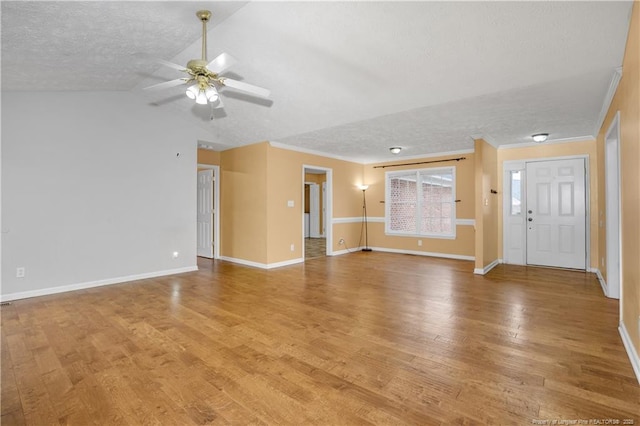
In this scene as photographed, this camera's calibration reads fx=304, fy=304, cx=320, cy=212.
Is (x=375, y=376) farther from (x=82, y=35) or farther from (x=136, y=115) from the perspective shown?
(x=136, y=115)

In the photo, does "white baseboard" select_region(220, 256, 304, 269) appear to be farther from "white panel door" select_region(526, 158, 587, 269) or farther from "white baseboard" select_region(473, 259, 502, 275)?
"white panel door" select_region(526, 158, 587, 269)

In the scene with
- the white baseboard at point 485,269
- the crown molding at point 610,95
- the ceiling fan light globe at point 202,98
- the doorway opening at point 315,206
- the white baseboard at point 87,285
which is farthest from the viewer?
the doorway opening at point 315,206

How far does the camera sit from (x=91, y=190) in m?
4.49

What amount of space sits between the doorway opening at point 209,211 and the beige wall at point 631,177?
6.44 m

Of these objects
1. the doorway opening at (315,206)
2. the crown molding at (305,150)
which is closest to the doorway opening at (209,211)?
the crown molding at (305,150)

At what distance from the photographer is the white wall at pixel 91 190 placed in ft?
12.9

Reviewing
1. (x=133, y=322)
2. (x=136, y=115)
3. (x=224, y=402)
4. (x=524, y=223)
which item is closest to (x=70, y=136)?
(x=136, y=115)

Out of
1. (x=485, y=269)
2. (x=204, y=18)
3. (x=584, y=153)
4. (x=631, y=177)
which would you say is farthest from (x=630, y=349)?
(x=204, y=18)

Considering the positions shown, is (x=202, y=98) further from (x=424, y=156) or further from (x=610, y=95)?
(x=424, y=156)

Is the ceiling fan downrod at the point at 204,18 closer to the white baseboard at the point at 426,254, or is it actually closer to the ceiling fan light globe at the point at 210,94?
the ceiling fan light globe at the point at 210,94

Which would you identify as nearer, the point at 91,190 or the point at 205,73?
the point at 205,73

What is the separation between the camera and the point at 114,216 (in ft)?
15.4

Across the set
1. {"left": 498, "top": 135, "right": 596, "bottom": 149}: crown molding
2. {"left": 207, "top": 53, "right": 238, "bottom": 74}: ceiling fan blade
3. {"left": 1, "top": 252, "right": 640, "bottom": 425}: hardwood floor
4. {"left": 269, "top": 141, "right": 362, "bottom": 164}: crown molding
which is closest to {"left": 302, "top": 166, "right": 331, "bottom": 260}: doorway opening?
{"left": 269, "top": 141, "right": 362, "bottom": 164}: crown molding

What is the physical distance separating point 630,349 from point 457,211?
4.64 metres
